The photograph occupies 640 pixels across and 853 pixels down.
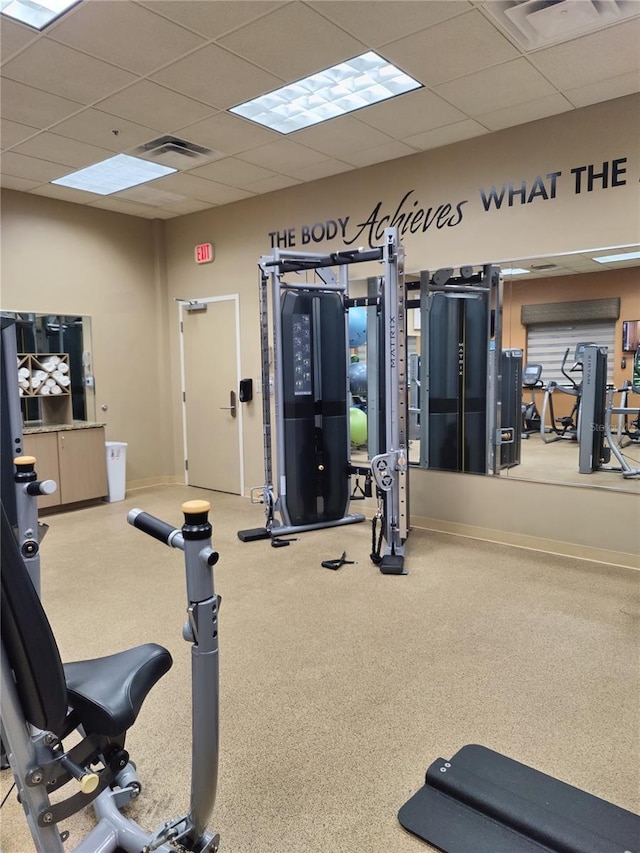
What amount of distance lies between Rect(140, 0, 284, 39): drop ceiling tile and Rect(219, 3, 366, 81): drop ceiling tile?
0.20ft

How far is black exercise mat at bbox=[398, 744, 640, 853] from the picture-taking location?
5.73 ft

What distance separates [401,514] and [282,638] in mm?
1480

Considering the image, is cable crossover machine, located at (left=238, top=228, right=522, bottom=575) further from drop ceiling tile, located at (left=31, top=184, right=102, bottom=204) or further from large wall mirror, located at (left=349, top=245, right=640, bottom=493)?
drop ceiling tile, located at (left=31, top=184, right=102, bottom=204)

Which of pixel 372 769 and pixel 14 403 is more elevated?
pixel 14 403

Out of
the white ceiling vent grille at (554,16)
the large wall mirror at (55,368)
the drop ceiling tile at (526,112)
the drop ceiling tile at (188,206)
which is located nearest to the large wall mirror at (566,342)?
the drop ceiling tile at (526,112)

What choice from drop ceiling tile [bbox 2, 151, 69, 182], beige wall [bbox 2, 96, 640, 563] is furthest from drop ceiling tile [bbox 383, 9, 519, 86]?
drop ceiling tile [bbox 2, 151, 69, 182]

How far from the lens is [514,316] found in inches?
175

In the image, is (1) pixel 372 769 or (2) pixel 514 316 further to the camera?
(2) pixel 514 316

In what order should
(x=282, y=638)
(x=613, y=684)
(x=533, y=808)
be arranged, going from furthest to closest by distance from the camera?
1. (x=282, y=638)
2. (x=613, y=684)
3. (x=533, y=808)

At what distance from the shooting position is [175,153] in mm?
4676

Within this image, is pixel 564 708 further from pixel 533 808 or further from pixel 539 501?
pixel 539 501

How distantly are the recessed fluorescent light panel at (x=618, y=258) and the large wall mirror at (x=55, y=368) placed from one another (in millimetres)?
5036

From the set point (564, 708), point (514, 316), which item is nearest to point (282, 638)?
point (564, 708)

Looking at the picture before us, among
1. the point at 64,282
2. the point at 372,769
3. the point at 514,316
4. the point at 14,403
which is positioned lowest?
the point at 372,769
